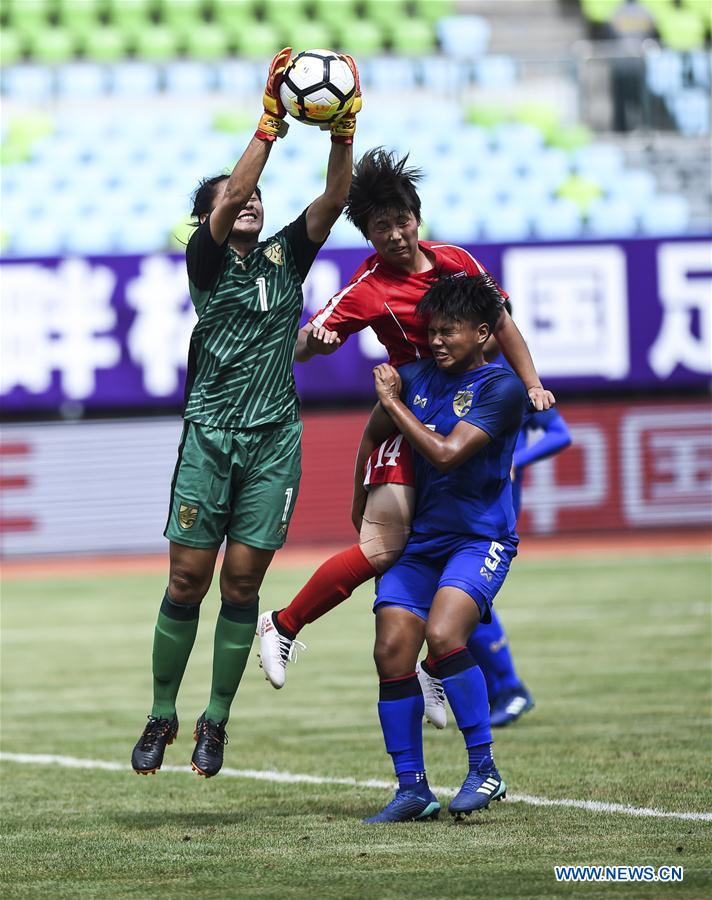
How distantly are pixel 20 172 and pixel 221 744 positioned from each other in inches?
689

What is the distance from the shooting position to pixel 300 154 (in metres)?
22.2

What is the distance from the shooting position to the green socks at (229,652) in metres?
6.07

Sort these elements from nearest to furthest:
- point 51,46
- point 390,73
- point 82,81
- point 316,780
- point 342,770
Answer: point 316,780
point 342,770
point 390,73
point 82,81
point 51,46

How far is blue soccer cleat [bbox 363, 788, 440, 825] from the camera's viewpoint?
18.5 feet

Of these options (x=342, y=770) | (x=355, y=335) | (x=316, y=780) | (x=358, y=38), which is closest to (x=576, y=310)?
(x=355, y=335)

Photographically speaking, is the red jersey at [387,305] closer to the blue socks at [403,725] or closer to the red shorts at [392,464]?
the red shorts at [392,464]

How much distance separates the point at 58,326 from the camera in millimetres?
18797

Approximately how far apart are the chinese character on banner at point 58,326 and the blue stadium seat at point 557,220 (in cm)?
573

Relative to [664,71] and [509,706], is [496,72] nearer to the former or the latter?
[664,71]

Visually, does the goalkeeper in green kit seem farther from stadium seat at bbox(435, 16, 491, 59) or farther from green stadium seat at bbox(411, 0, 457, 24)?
green stadium seat at bbox(411, 0, 457, 24)

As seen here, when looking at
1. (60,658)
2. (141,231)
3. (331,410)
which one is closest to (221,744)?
(60,658)

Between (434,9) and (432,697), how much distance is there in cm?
2012

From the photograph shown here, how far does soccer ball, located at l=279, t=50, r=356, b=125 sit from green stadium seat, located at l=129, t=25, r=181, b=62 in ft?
61.7

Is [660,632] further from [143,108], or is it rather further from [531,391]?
[143,108]
